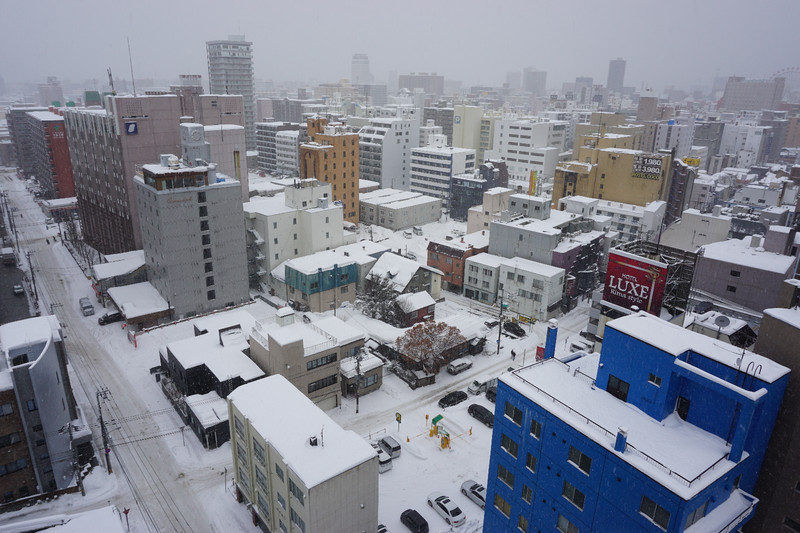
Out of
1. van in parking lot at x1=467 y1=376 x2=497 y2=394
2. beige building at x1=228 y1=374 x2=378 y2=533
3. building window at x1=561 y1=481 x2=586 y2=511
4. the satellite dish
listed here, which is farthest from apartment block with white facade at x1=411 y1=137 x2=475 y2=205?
building window at x1=561 y1=481 x2=586 y2=511

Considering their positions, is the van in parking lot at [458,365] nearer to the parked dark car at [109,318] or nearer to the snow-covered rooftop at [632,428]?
the snow-covered rooftop at [632,428]

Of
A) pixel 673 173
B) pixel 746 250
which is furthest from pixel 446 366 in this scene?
pixel 673 173

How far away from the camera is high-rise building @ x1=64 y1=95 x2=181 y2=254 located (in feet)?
219

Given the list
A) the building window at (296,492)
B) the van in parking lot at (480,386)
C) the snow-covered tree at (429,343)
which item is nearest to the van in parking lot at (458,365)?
the snow-covered tree at (429,343)

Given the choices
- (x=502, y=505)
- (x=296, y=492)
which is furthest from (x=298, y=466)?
(x=502, y=505)

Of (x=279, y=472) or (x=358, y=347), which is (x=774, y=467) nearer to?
(x=279, y=472)

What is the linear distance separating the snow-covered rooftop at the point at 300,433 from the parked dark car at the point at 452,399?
15506 mm

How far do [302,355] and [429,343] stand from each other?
41.0 ft

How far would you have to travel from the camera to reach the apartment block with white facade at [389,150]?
113 meters

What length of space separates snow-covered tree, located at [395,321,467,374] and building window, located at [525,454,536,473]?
2354cm

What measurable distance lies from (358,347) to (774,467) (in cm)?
3228

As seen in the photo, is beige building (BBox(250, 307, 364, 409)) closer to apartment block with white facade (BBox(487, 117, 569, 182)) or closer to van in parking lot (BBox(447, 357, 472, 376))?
van in parking lot (BBox(447, 357, 472, 376))

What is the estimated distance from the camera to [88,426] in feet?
127

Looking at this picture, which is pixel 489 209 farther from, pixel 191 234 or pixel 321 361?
pixel 321 361
